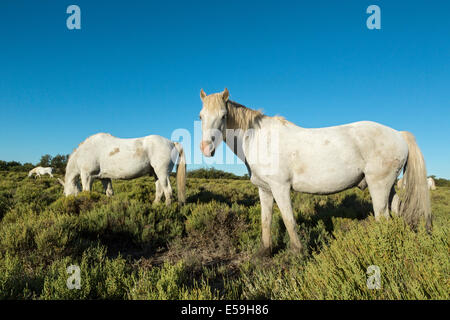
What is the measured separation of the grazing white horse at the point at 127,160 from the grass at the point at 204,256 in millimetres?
1139

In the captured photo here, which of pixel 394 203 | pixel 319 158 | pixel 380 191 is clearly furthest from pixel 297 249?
pixel 394 203

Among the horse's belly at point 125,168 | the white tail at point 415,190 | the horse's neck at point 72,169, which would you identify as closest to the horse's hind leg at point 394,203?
the white tail at point 415,190

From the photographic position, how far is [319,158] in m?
3.50

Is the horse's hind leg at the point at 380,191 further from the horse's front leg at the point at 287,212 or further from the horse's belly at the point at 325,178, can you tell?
the horse's front leg at the point at 287,212

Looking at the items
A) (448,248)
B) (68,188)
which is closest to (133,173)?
(68,188)

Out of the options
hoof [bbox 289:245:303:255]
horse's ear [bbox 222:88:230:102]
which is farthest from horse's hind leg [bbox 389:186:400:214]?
horse's ear [bbox 222:88:230:102]

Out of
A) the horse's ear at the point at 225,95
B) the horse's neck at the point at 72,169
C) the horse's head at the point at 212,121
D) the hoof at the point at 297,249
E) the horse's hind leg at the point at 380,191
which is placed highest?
the horse's ear at the point at 225,95

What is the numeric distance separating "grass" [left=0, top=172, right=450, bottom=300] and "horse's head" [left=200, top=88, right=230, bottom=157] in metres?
1.60

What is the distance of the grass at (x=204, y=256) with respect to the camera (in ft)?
6.52

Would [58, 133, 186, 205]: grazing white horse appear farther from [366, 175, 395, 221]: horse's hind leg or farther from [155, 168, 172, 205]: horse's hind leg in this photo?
[366, 175, 395, 221]: horse's hind leg

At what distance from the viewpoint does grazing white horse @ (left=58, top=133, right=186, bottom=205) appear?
723 cm

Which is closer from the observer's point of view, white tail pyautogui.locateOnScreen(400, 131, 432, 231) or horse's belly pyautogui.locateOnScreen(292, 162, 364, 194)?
horse's belly pyautogui.locateOnScreen(292, 162, 364, 194)

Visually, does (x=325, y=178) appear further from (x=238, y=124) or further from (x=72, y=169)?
(x=72, y=169)
